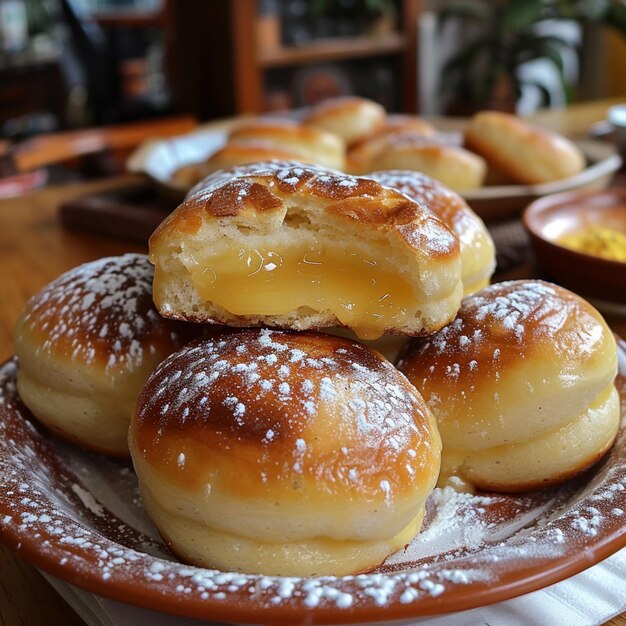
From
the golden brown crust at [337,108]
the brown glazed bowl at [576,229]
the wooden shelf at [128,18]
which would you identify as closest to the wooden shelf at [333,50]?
the wooden shelf at [128,18]

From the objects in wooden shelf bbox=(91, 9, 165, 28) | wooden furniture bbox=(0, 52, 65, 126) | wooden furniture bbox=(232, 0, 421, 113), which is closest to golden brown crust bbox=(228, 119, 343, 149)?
wooden furniture bbox=(232, 0, 421, 113)

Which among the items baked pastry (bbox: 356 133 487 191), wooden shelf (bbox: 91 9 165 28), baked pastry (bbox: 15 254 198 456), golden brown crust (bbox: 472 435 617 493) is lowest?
wooden shelf (bbox: 91 9 165 28)

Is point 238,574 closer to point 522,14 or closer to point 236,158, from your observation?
point 236,158

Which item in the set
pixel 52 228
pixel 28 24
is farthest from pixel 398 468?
pixel 28 24

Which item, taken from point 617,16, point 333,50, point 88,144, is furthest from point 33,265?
point 617,16

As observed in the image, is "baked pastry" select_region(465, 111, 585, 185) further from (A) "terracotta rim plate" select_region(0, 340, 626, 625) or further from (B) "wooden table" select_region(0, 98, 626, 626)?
(A) "terracotta rim plate" select_region(0, 340, 626, 625)
